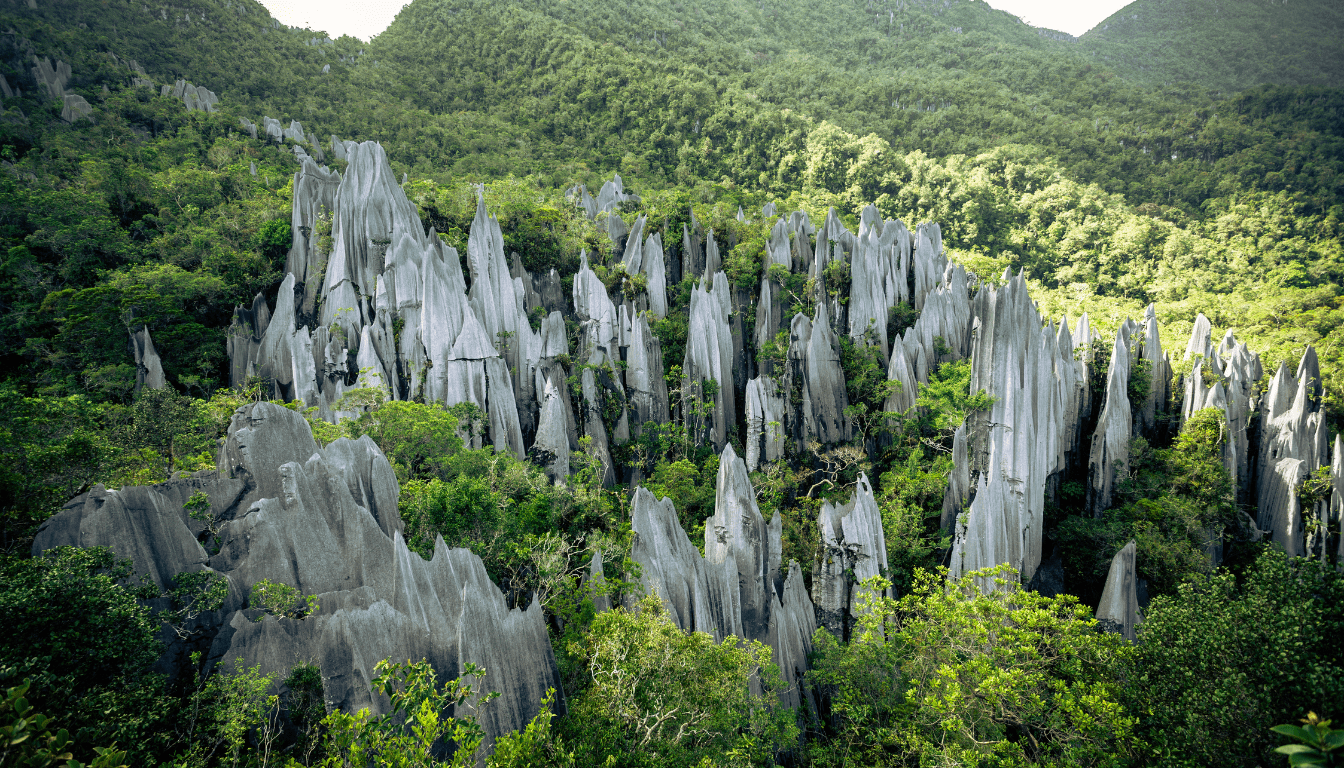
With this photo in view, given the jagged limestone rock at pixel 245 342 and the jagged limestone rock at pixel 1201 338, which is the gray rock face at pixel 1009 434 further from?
the jagged limestone rock at pixel 245 342

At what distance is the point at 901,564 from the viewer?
22.1 metres

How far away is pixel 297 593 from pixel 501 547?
547 centimetres

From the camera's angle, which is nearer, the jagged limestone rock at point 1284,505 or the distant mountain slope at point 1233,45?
the jagged limestone rock at point 1284,505

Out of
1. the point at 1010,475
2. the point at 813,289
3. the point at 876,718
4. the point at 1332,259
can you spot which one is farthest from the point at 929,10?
the point at 876,718

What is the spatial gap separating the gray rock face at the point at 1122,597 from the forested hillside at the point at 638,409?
0.46 feet

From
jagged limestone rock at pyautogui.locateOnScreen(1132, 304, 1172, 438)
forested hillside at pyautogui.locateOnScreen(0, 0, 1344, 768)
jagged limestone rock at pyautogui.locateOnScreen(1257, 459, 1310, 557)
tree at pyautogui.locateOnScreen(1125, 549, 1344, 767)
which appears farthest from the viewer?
jagged limestone rock at pyautogui.locateOnScreen(1132, 304, 1172, 438)

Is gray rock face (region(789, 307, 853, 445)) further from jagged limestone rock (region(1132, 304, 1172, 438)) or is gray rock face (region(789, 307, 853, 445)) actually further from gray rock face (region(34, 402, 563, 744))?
gray rock face (region(34, 402, 563, 744))

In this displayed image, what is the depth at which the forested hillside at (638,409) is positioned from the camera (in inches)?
395

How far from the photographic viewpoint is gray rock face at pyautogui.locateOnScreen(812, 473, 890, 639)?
1975 cm

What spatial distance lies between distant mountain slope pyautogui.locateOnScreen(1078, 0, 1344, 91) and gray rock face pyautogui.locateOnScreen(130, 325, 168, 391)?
112768mm

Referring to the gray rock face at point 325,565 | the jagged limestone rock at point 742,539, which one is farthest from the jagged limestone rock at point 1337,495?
the gray rock face at point 325,565

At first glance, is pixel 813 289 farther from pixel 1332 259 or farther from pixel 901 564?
pixel 1332 259

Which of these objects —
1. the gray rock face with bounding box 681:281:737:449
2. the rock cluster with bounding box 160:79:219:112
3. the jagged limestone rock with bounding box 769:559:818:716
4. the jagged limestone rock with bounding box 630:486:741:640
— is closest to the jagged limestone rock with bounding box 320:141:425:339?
the gray rock face with bounding box 681:281:737:449

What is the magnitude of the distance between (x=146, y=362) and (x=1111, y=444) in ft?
149
